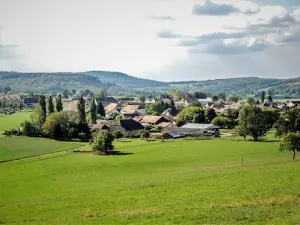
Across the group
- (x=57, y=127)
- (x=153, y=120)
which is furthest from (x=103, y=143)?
(x=153, y=120)

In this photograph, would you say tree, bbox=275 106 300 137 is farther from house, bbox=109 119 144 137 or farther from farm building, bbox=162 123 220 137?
house, bbox=109 119 144 137

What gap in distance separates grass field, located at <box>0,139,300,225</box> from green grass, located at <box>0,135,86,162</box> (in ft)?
22.1

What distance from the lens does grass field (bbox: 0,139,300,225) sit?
24.6m

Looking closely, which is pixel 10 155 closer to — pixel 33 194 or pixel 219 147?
pixel 33 194

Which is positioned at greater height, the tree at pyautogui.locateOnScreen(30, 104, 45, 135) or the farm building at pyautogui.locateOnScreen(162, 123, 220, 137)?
the tree at pyautogui.locateOnScreen(30, 104, 45, 135)

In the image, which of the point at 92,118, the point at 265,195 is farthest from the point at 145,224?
the point at 92,118

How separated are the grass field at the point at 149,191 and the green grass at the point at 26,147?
674 centimetres

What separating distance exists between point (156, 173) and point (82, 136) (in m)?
48.0

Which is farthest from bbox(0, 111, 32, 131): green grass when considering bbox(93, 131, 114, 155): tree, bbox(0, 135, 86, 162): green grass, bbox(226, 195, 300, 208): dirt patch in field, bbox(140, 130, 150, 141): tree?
bbox(226, 195, 300, 208): dirt patch in field

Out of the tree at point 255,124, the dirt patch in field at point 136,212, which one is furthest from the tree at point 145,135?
the dirt patch in field at point 136,212

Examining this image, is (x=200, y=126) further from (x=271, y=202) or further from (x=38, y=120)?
(x=271, y=202)

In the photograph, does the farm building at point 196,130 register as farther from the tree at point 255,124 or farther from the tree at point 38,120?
the tree at point 38,120

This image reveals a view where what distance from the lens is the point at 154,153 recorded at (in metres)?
67.8

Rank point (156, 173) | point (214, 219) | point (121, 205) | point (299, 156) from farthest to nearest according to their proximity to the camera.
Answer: point (299, 156) → point (156, 173) → point (121, 205) → point (214, 219)
